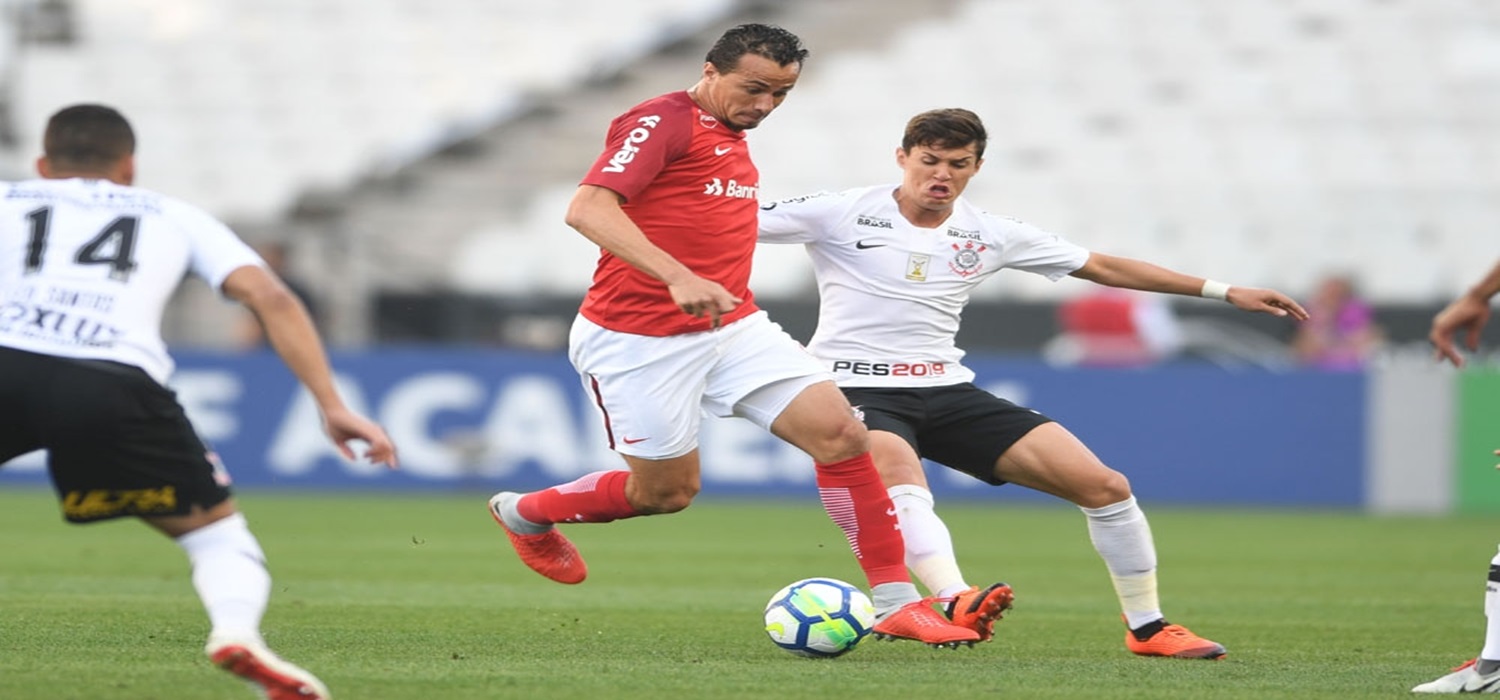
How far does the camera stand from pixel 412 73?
2322 cm

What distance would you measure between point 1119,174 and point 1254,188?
1.43m

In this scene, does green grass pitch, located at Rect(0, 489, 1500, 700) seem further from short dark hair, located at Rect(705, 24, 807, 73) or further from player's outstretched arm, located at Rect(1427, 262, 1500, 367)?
short dark hair, located at Rect(705, 24, 807, 73)

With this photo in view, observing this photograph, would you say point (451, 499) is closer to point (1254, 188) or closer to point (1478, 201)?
point (1254, 188)

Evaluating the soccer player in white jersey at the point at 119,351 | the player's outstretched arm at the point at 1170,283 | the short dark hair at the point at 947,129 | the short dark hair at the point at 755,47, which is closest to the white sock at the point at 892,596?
the player's outstretched arm at the point at 1170,283

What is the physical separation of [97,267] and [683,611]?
394cm

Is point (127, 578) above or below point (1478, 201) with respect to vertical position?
below

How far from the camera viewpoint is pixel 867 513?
22.6 feet

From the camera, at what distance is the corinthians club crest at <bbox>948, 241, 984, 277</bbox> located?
7.49m

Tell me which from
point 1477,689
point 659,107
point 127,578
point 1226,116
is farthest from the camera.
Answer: point 1226,116

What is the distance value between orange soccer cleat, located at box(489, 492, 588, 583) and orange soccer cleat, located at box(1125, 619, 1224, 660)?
6.77 ft

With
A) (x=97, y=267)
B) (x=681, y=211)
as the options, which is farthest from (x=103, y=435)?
(x=681, y=211)

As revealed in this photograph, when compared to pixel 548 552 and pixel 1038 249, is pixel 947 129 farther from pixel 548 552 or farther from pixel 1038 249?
pixel 548 552

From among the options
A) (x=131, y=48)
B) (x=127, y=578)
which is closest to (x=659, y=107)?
(x=127, y=578)

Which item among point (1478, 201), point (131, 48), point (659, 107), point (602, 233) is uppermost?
point (131, 48)
